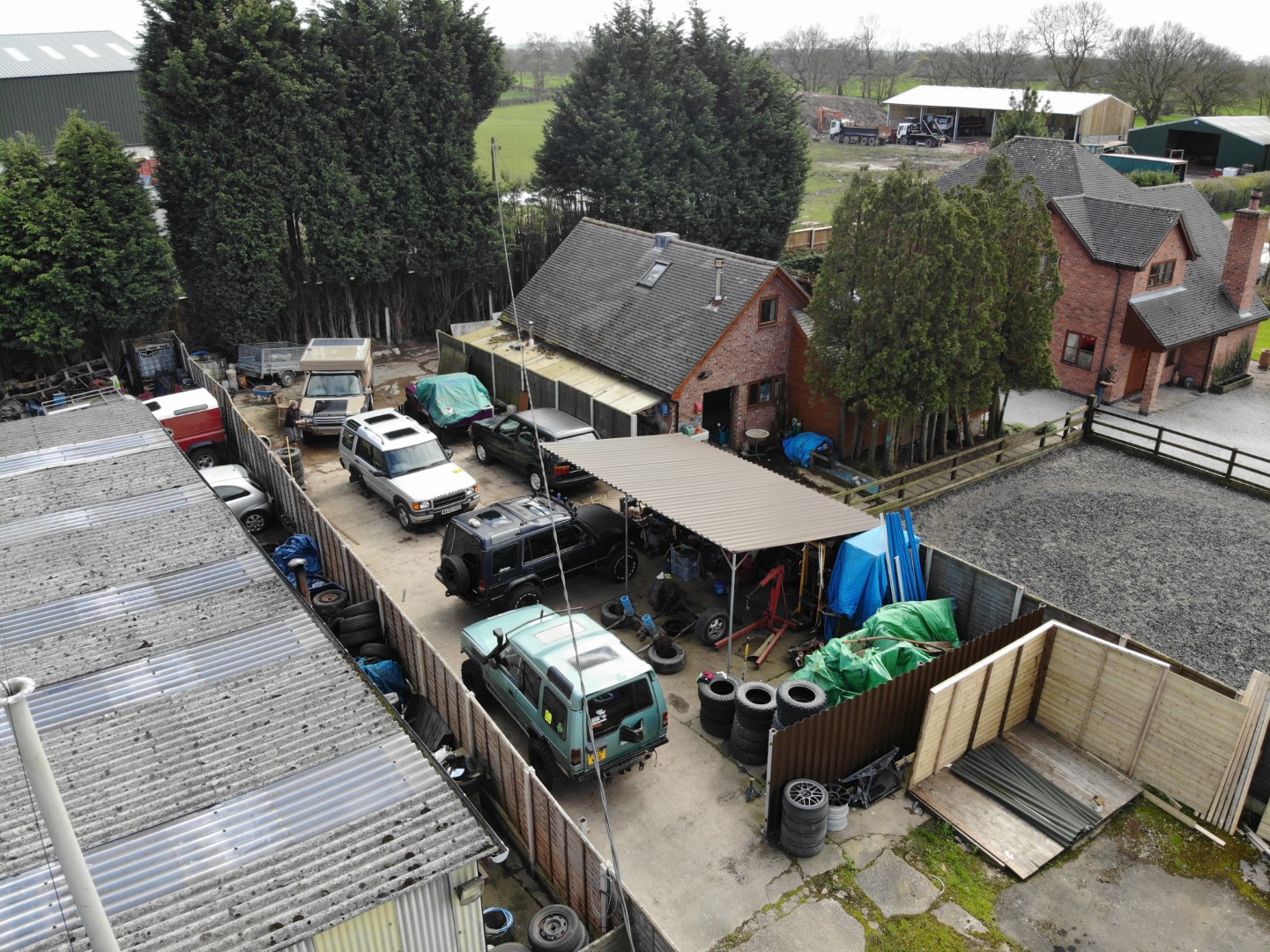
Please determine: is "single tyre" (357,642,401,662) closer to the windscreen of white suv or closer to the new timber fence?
the new timber fence

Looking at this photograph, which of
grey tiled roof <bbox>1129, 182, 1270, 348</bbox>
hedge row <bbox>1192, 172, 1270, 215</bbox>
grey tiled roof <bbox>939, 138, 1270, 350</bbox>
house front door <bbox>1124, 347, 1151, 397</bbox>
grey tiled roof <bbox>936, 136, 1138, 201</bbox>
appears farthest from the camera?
hedge row <bbox>1192, 172, 1270, 215</bbox>

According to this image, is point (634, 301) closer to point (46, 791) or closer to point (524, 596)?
point (524, 596)

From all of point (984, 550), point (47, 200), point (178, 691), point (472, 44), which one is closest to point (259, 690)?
point (178, 691)

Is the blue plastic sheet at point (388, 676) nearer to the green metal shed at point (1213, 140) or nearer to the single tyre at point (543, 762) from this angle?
the single tyre at point (543, 762)

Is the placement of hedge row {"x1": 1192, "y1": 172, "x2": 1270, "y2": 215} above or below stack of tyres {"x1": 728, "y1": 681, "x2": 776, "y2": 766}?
above

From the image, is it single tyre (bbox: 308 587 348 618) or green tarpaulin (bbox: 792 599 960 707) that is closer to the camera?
green tarpaulin (bbox: 792 599 960 707)

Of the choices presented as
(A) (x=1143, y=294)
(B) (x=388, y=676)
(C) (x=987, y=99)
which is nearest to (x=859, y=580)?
(B) (x=388, y=676)

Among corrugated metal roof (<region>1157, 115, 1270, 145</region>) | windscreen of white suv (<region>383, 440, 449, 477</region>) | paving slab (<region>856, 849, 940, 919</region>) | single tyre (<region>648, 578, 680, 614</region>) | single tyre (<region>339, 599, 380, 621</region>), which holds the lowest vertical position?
paving slab (<region>856, 849, 940, 919</region>)

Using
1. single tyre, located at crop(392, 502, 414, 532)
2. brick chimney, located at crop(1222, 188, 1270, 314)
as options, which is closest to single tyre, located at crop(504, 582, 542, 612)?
single tyre, located at crop(392, 502, 414, 532)

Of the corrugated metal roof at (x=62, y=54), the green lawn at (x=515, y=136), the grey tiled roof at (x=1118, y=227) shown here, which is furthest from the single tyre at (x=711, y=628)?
the corrugated metal roof at (x=62, y=54)
